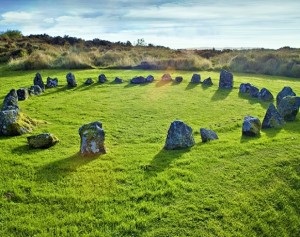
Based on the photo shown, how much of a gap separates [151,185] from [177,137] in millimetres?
3436

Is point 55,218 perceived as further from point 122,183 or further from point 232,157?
point 232,157

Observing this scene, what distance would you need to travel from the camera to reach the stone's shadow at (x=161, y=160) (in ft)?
38.0

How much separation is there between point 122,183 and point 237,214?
364 cm

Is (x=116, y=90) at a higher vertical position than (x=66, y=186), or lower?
higher

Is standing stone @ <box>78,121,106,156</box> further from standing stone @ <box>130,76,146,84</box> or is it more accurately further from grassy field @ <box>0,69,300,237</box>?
standing stone @ <box>130,76,146,84</box>

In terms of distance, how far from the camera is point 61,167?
11.8 meters

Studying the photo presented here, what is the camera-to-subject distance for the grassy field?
8.80 meters

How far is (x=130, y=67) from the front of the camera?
42.2 metres

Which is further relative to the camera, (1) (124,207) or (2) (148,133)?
(2) (148,133)

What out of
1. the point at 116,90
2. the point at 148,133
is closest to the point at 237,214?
the point at 148,133

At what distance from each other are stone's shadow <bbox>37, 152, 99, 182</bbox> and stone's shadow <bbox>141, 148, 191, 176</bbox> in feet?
7.50

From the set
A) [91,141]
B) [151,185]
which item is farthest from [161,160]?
[91,141]

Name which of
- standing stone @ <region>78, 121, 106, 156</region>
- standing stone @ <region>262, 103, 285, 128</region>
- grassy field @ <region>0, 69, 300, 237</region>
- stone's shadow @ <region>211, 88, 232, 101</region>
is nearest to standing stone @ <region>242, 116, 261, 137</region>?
grassy field @ <region>0, 69, 300, 237</region>

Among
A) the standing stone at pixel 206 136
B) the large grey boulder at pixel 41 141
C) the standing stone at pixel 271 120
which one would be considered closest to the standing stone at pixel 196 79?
the standing stone at pixel 271 120
